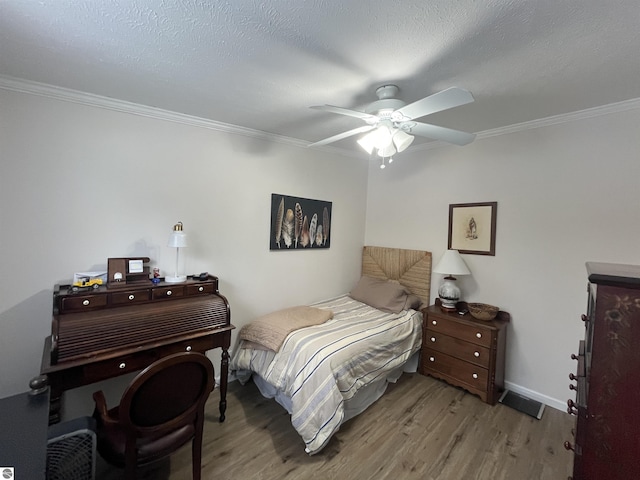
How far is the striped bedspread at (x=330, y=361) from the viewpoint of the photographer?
1875mm

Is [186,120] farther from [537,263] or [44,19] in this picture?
[537,263]

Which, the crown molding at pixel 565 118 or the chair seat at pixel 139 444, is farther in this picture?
the crown molding at pixel 565 118

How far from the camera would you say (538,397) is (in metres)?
2.50

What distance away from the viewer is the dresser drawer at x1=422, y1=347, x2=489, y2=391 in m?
2.50

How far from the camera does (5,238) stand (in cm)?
183


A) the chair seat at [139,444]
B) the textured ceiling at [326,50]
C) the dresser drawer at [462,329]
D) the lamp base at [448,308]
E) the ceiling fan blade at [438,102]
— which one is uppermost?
the textured ceiling at [326,50]

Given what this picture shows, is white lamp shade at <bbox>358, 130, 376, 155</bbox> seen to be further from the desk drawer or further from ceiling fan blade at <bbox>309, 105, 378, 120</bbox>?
the desk drawer

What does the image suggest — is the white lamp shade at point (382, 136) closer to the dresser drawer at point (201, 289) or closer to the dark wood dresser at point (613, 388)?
the dark wood dresser at point (613, 388)

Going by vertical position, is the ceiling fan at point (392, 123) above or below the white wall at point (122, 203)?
above

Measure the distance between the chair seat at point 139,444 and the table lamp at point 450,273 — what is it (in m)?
2.43

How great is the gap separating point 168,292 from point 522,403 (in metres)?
3.12

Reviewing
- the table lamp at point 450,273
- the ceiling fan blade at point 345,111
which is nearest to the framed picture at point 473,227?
the table lamp at point 450,273

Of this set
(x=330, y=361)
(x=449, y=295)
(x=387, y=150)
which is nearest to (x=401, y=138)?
(x=387, y=150)

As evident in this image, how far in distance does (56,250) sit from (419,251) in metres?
3.30
